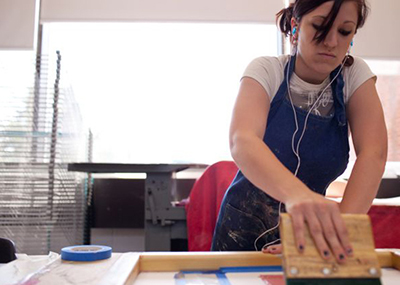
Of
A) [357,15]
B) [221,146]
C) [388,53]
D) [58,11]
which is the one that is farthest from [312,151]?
[58,11]

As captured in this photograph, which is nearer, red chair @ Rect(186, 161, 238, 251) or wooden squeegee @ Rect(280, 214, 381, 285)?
wooden squeegee @ Rect(280, 214, 381, 285)

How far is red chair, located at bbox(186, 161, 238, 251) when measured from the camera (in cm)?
182

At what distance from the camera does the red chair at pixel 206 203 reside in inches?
71.7

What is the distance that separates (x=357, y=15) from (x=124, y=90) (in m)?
2.01

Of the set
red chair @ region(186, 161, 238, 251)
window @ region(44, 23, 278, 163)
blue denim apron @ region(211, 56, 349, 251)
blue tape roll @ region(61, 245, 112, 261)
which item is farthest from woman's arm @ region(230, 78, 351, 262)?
window @ region(44, 23, 278, 163)

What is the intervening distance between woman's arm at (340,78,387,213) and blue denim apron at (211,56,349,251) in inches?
1.8

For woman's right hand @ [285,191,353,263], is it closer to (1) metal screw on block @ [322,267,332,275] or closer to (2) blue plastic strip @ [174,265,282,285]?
(1) metal screw on block @ [322,267,332,275]

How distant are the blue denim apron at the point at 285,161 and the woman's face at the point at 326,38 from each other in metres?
0.09

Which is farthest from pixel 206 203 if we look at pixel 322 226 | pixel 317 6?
pixel 322 226

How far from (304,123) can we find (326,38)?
9.5 inches

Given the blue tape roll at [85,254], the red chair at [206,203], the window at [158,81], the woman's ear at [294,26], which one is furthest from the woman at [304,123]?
the window at [158,81]

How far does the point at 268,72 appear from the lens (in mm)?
929

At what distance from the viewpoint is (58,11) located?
8.61 feet

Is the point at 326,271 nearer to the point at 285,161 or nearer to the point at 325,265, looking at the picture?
the point at 325,265
